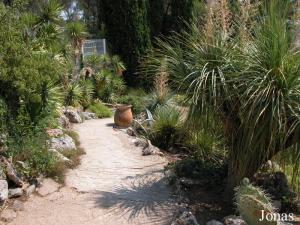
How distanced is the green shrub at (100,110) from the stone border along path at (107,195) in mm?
3984

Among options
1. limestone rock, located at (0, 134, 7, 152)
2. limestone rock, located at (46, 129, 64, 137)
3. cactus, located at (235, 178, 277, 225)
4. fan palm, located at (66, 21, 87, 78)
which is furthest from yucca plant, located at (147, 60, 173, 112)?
cactus, located at (235, 178, 277, 225)

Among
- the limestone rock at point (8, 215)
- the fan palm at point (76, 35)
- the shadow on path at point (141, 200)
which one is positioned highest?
the fan palm at point (76, 35)

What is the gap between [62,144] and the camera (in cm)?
762

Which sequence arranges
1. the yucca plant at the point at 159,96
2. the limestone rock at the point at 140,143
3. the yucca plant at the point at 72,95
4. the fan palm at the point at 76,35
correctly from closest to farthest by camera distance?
the limestone rock at the point at 140,143, the yucca plant at the point at 159,96, the yucca plant at the point at 72,95, the fan palm at the point at 76,35

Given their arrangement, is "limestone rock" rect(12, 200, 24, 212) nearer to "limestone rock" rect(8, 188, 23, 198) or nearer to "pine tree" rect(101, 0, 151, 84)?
"limestone rock" rect(8, 188, 23, 198)

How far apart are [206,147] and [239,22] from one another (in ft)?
9.45

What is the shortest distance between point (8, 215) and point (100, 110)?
24.2 ft

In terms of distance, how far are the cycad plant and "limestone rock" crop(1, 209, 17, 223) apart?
8.36ft

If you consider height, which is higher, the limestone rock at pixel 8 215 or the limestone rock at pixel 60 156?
the limestone rock at pixel 60 156

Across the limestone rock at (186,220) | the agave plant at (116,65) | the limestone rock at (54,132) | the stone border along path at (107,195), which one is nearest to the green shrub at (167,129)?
the stone border along path at (107,195)

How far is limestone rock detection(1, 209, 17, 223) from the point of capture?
16.3 feet

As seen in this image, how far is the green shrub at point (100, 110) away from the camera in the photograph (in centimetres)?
1216

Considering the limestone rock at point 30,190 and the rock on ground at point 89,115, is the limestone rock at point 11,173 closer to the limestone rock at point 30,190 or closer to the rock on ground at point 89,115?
the limestone rock at point 30,190

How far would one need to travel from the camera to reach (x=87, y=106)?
1248cm
